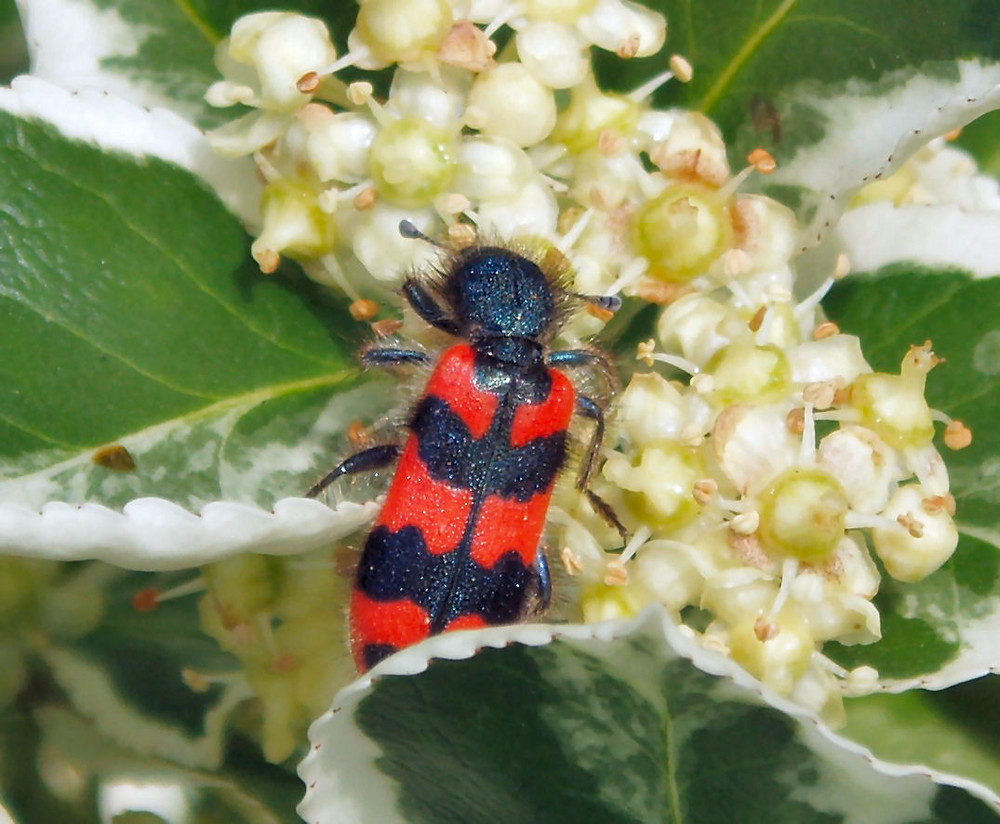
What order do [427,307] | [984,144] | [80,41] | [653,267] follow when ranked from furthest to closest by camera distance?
1. [984,144]
2. [427,307]
3. [80,41]
4. [653,267]

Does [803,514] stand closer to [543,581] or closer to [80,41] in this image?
[543,581]

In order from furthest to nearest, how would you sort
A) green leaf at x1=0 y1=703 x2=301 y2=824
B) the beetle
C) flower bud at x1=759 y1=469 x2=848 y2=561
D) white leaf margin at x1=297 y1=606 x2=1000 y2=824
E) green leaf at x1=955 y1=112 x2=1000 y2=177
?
green leaf at x1=955 y1=112 x2=1000 y2=177, green leaf at x1=0 y1=703 x2=301 y2=824, the beetle, flower bud at x1=759 y1=469 x2=848 y2=561, white leaf margin at x1=297 y1=606 x2=1000 y2=824

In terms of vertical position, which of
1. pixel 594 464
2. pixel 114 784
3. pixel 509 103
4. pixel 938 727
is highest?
pixel 509 103

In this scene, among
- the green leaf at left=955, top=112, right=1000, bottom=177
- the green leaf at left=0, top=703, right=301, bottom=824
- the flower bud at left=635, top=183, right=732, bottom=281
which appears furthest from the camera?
the green leaf at left=955, top=112, right=1000, bottom=177

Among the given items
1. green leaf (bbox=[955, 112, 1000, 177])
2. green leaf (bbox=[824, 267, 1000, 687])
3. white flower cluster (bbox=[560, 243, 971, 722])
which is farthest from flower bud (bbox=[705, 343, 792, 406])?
green leaf (bbox=[955, 112, 1000, 177])

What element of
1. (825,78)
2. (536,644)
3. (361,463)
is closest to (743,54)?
(825,78)

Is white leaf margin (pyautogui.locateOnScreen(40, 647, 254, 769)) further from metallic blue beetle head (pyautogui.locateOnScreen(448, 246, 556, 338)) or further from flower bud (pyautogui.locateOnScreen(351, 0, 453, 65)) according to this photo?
flower bud (pyautogui.locateOnScreen(351, 0, 453, 65))

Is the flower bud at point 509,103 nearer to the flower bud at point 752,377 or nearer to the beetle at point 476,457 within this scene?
Answer: the beetle at point 476,457

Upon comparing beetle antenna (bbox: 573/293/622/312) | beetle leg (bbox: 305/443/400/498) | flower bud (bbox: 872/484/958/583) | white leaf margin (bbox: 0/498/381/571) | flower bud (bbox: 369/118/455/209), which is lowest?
beetle leg (bbox: 305/443/400/498)
